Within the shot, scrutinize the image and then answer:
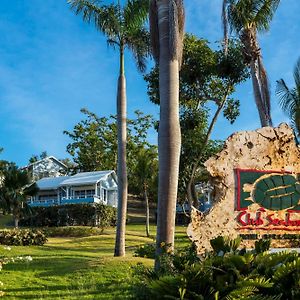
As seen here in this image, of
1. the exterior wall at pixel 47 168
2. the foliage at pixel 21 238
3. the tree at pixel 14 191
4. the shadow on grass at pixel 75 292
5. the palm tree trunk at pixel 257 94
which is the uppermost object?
the exterior wall at pixel 47 168

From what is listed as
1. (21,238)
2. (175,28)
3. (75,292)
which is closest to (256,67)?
(175,28)

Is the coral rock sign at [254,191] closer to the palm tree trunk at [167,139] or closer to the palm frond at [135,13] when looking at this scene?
the palm tree trunk at [167,139]

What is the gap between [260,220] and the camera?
996cm

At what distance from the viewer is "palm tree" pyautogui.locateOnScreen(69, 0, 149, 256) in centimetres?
1670

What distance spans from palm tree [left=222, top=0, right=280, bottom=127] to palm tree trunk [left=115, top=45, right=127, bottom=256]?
419 centimetres

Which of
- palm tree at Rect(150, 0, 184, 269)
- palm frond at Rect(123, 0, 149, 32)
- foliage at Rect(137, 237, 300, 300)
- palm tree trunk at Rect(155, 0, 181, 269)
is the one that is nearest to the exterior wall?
palm frond at Rect(123, 0, 149, 32)

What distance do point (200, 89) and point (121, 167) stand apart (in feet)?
28.4

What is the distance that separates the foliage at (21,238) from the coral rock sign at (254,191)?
539 inches

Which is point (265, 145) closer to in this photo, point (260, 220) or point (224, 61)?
point (260, 220)

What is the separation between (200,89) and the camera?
2405cm

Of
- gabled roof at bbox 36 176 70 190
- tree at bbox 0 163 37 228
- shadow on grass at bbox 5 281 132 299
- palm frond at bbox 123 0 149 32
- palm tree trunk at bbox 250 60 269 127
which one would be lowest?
shadow on grass at bbox 5 281 132 299

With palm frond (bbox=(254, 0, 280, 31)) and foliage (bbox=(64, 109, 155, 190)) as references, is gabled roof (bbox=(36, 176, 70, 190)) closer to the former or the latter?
foliage (bbox=(64, 109, 155, 190))

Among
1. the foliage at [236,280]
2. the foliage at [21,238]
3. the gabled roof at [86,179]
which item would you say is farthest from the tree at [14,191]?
the foliage at [236,280]

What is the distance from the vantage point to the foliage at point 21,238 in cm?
2139
